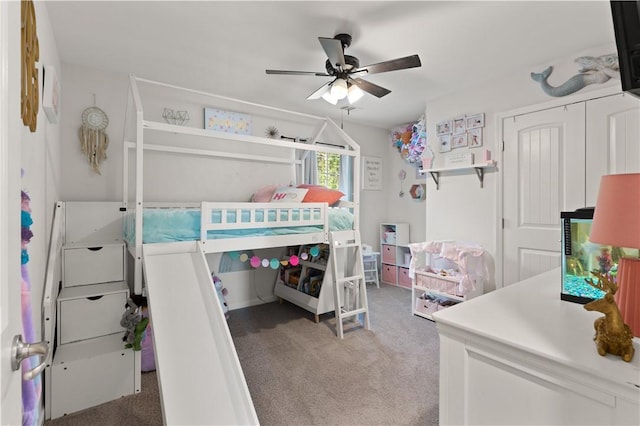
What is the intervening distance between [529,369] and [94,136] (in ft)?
11.0

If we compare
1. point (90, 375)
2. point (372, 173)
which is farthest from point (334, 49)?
point (372, 173)

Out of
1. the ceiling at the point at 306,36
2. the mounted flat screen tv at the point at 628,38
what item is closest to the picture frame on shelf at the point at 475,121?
the ceiling at the point at 306,36

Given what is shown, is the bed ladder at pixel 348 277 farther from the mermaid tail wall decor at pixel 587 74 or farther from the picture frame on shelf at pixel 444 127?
the mermaid tail wall decor at pixel 587 74

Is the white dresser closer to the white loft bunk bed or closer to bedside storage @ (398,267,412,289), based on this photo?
the white loft bunk bed

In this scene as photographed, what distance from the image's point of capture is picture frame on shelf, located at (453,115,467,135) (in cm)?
337

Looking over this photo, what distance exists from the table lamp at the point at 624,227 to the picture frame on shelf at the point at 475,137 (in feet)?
8.41

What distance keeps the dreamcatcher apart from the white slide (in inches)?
54.3

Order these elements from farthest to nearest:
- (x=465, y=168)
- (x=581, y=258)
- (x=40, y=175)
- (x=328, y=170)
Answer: (x=328, y=170), (x=465, y=168), (x=40, y=175), (x=581, y=258)

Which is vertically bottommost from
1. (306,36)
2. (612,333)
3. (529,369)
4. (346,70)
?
(529,369)

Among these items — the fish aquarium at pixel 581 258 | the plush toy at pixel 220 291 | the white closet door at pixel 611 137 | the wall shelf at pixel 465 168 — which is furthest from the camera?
the wall shelf at pixel 465 168

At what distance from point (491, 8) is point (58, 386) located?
3446mm

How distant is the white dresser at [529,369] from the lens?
0.73 meters

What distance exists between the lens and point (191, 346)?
168 cm

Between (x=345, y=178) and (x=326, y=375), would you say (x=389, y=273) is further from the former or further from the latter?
(x=326, y=375)
